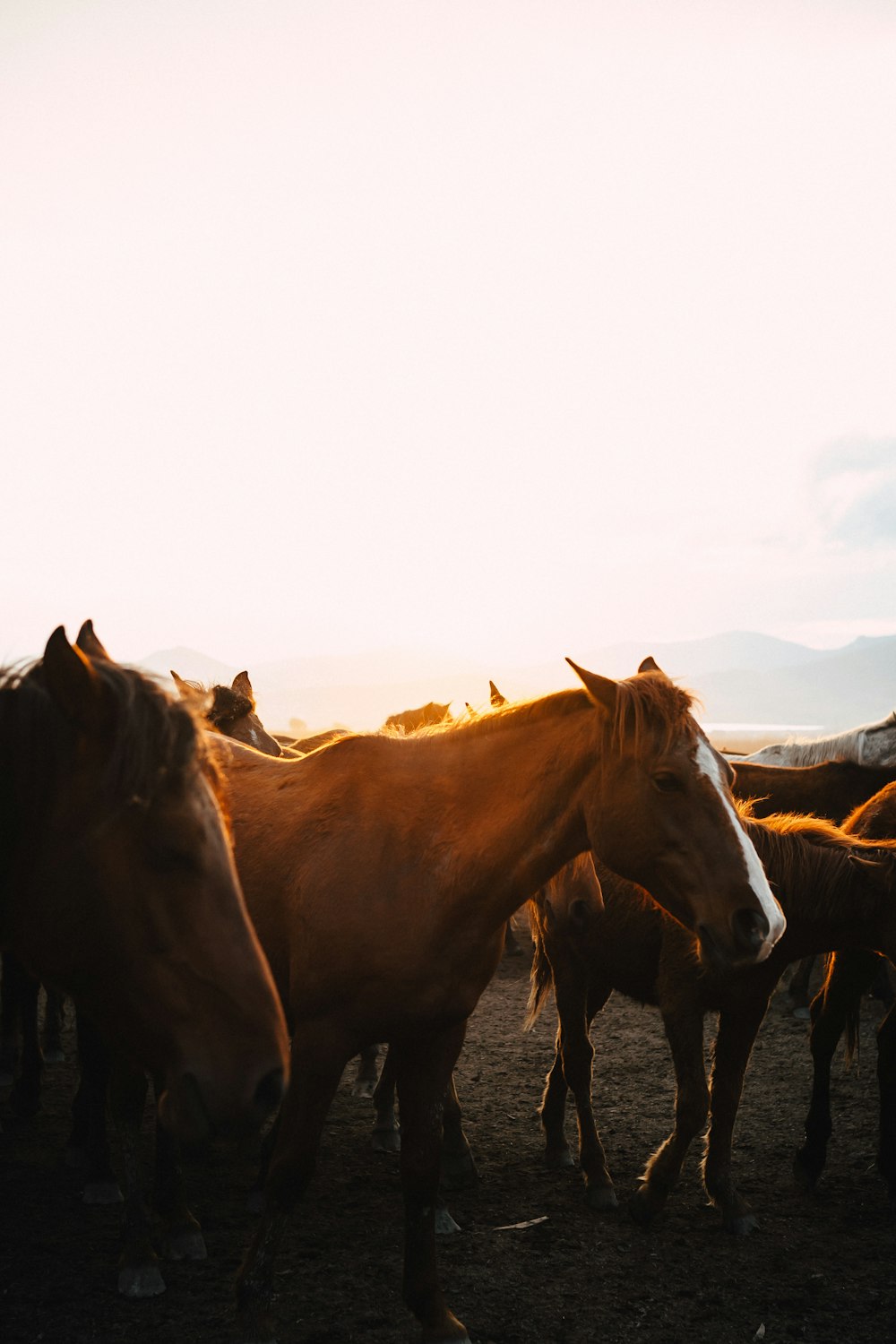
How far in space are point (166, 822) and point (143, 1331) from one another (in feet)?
9.42

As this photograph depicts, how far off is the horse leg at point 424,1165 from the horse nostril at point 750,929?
3.62ft

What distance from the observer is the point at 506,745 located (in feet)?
12.3

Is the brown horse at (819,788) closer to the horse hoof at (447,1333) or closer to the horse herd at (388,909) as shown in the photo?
the horse herd at (388,909)

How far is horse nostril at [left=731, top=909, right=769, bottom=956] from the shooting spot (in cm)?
326

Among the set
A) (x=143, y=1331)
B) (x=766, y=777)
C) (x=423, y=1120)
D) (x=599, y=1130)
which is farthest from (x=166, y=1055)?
(x=766, y=777)

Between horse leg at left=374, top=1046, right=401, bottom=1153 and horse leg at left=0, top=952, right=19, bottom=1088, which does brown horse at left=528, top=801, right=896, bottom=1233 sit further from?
horse leg at left=0, top=952, right=19, bottom=1088

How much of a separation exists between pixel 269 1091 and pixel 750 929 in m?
1.89

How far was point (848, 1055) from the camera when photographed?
587 centimetres

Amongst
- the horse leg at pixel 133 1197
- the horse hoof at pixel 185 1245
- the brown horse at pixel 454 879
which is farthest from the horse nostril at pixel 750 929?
the horse hoof at pixel 185 1245

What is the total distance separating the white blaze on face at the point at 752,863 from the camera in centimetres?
328

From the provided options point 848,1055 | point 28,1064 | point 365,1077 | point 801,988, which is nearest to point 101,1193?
point 28,1064

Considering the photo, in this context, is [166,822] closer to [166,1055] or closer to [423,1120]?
[166,1055]

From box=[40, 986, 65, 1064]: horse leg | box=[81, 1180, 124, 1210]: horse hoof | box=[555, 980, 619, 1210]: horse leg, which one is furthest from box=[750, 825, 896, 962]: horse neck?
box=[40, 986, 65, 1064]: horse leg

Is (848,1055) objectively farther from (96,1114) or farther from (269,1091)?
(269,1091)
